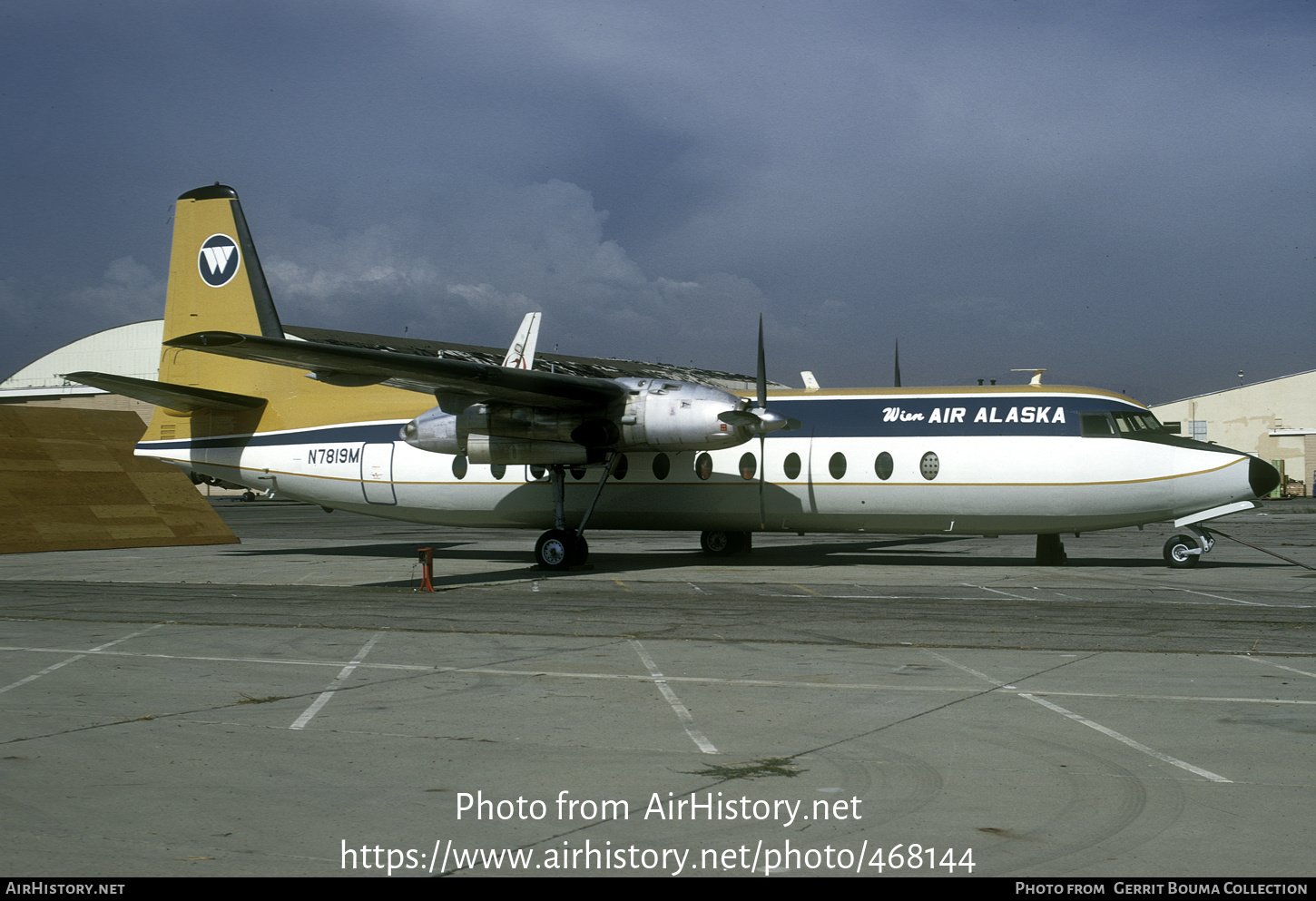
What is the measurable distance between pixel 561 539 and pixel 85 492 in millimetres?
16765

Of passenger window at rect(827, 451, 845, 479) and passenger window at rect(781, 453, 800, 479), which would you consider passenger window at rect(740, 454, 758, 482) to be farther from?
passenger window at rect(827, 451, 845, 479)

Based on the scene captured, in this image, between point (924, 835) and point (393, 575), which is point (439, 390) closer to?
point (393, 575)

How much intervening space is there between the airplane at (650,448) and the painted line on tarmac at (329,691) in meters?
7.15

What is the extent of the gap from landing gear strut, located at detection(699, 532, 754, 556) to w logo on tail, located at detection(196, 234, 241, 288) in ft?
44.1

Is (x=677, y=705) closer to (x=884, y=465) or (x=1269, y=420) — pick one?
(x=884, y=465)

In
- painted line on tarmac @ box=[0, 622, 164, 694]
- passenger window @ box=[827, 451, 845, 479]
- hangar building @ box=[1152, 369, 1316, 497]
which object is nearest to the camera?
painted line on tarmac @ box=[0, 622, 164, 694]

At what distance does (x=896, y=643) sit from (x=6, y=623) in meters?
11.2

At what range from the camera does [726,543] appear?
24156mm

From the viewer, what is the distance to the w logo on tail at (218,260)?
25641mm

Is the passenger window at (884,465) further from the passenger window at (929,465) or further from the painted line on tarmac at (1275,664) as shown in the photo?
the painted line on tarmac at (1275,664)

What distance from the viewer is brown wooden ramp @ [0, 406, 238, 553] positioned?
2789 cm

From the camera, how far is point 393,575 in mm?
20719

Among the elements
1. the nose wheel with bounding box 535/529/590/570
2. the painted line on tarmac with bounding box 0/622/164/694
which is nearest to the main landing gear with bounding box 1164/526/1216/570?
the nose wheel with bounding box 535/529/590/570

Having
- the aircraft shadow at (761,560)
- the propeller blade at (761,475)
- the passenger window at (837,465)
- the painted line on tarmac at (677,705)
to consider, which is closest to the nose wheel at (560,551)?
the aircraft shadow at (761,560)
